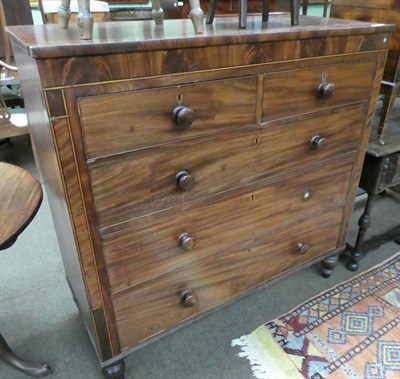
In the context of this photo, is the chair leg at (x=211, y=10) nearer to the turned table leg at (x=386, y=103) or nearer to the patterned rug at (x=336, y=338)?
the turned table leg at (x=386, y=103)

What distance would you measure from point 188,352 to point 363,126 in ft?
3.30

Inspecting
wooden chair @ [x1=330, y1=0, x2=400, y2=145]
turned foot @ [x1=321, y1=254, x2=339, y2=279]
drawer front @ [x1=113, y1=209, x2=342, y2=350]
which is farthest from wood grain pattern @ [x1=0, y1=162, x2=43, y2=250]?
wooden chair @ [x1=330, y1=0, x2=400, y2=145]

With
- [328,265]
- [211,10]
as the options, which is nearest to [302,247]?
[328,265]

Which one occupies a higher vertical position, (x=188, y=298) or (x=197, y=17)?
(x=197, y=17)

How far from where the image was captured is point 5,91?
274cm

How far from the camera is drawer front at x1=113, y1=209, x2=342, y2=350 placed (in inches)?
42.2

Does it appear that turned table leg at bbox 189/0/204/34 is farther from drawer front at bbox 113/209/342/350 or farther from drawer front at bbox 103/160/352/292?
drawer front at bbox 113/209/342/350

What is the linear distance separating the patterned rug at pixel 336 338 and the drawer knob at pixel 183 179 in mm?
698

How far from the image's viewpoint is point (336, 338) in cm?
136

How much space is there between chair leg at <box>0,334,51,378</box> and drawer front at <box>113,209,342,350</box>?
0.32 metres

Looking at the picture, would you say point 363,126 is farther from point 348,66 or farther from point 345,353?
point 345,353

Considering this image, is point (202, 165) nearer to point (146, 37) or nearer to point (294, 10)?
point (146, 37)

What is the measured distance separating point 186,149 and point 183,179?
77 millimetres

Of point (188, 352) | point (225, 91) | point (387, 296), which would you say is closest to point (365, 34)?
point (225, 91)
